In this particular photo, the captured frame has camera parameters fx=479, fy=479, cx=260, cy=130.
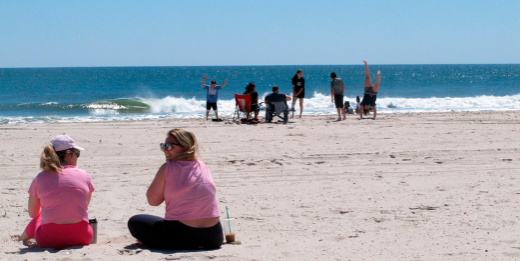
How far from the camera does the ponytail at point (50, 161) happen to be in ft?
10.6

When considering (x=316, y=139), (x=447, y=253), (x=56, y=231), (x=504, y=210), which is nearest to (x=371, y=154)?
(x=316, y=139)

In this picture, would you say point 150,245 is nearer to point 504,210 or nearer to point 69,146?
point 69,146

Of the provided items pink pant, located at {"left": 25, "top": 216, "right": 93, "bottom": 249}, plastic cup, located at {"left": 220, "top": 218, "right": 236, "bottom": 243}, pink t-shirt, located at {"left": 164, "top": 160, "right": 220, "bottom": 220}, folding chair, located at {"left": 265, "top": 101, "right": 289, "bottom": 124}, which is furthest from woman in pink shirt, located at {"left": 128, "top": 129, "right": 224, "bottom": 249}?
folding chair, located at {"left": 265, "top": 101, "right": 289, "bottom": 124}

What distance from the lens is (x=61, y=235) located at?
330 centimetres

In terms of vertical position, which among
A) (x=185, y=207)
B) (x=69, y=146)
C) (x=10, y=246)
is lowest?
(x=10, y=246)

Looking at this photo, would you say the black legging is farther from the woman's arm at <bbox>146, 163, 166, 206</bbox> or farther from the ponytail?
A: the ponytail

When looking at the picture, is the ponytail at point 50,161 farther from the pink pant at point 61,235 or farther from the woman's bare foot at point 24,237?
the woman's bare foot at point 24,237

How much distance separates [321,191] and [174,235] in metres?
2.34

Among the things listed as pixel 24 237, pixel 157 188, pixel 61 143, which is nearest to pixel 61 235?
pixel 24 237

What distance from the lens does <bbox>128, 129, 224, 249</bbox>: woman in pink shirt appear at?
3.19 m

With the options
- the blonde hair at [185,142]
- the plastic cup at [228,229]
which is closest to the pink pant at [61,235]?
the blonde hair at [185,142]

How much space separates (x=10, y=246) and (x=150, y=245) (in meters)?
1.06

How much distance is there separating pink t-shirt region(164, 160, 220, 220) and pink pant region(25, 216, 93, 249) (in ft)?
2.09

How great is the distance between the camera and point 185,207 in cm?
325
